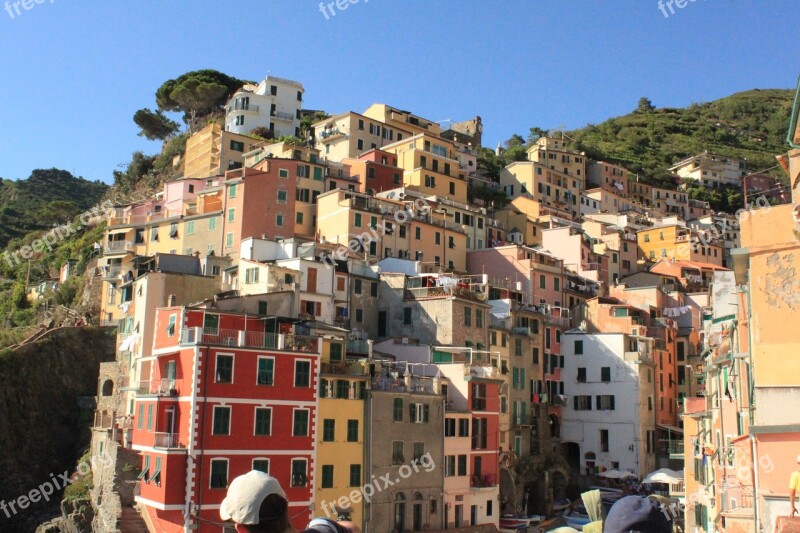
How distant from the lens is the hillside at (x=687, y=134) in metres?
128

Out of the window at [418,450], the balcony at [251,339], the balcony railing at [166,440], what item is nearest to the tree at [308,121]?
the balcony at [251,339]

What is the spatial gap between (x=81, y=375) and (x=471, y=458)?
24801 mm

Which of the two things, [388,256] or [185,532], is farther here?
[388,256]

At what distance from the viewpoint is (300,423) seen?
35.7 metres

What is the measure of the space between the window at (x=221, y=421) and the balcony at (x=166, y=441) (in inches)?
57.7

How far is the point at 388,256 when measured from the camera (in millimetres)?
56156

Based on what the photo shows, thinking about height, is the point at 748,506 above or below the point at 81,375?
below

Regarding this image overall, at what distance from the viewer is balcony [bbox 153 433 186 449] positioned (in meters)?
33.2

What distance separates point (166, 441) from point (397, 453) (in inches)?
408

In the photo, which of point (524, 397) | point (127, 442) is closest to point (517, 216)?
point (524, 397)

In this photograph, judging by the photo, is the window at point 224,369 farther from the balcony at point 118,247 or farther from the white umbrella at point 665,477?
the balcony at point 118,247

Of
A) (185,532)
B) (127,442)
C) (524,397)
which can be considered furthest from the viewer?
(524,397)

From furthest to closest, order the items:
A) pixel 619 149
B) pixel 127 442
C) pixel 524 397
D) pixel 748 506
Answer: pixel 619 149 → pixel 524 397 → pixel 127 442 → pixel 748 506

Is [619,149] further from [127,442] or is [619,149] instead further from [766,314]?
[766,314]
